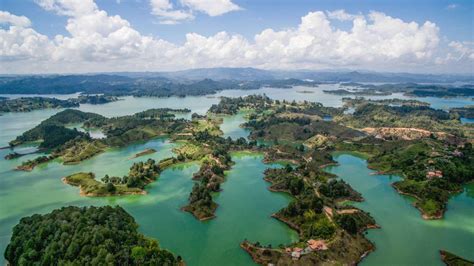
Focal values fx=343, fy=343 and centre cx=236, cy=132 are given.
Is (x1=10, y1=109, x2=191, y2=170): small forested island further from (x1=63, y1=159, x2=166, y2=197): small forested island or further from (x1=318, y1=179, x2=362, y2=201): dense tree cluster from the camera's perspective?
(x1=318, y1=179, x2=362, y2=201): dense tree cluster

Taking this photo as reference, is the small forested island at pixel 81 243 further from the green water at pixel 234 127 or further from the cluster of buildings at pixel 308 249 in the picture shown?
the green water at pixel 234 127

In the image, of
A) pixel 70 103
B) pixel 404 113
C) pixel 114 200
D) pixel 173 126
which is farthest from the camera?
pixel 70 103

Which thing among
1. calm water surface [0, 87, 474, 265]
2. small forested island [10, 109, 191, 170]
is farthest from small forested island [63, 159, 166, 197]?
small forested island [10, 109, 191, 170]

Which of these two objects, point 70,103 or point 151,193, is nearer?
point 151,193

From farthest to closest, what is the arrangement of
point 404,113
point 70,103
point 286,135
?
1. point 70,103
2. point 404,113
3. point 286,135

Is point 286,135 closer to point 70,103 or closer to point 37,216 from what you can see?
point 37,216

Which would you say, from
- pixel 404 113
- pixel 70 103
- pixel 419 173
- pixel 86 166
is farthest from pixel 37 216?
pixel 70 103
